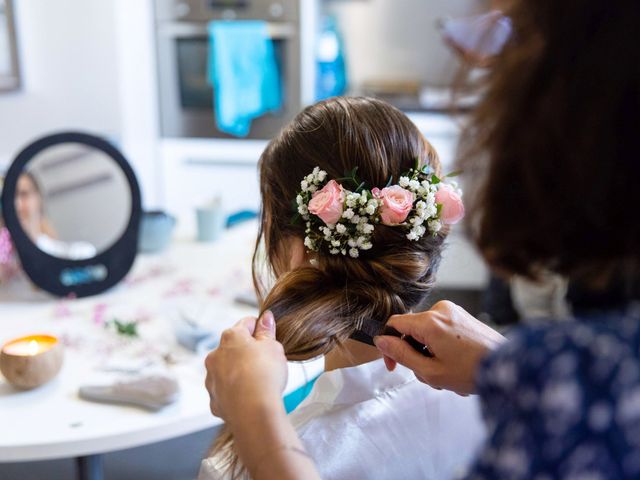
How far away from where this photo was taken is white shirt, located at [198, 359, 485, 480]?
0.95m

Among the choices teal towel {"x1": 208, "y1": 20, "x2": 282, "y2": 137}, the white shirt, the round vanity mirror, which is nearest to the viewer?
the white shirt

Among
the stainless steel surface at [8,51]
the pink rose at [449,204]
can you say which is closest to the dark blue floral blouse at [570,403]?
the pink rose at [449,204]

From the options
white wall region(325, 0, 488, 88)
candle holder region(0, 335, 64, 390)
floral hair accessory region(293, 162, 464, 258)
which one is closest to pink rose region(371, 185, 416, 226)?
floral hair accessory region(293, 162, 464, 258)

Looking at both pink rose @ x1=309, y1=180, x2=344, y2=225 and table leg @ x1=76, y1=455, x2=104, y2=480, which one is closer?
pink rose @ x1=309, y1=180, x2=344, y2=225

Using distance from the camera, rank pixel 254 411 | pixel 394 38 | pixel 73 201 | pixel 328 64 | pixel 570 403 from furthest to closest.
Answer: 1. pixel 394 38
2. pixel 328 64
3. pixel 73 201
4. pixel 254 411
5. pixel 570 403

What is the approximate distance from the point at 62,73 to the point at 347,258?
2617 mm

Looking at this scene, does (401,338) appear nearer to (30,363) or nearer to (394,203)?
(394,203)

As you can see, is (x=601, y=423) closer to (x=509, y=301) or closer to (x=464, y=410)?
(x=464, y=410)

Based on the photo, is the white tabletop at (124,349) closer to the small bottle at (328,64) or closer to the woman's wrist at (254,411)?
the woman's wrist at (254,411)

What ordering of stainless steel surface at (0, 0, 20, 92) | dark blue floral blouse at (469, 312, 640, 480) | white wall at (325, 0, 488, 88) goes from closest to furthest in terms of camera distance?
dark blue floral blouse at (469, 312, 640, 480), stainless steel surface at (0, 0, 20, 92), white wall at (325, 0, 488, 88)

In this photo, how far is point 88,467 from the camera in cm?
114

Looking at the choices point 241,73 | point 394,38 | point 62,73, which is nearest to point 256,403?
point 241,73

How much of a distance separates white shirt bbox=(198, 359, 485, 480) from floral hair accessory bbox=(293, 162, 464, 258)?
19 centimetres

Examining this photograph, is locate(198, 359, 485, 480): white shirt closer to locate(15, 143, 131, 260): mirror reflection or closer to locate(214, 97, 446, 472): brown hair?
locate(214, 97, 446, 472): brown hair
